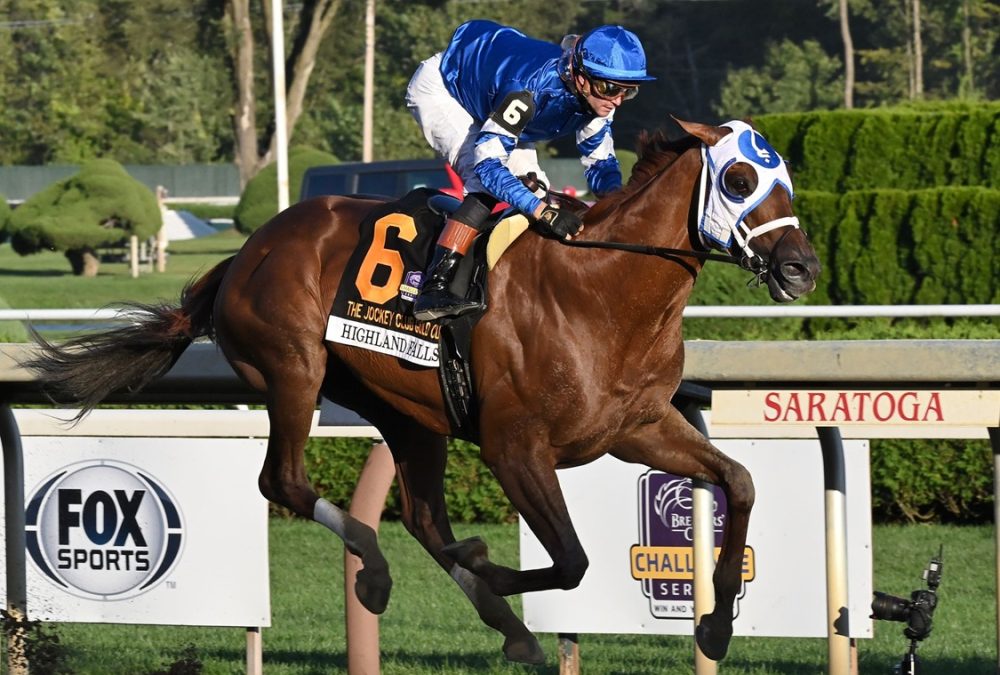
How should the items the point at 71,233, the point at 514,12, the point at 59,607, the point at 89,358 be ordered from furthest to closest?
the point at 514,12 → the point at 71,233 → the point at 59,607 → the point at 89,358

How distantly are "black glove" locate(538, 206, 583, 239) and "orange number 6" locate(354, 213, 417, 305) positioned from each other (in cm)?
42

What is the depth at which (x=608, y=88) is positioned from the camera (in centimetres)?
366

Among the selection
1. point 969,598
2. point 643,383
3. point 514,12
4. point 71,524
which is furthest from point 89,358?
point 514,12

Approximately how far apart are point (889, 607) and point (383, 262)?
5.13 feet

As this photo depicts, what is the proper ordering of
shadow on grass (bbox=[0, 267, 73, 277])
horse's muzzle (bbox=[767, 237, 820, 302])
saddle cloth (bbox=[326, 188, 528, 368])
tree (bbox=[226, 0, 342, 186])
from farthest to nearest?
tree (bbox=[226, 0, 342, 186])
shadow on grass (bbox=[0, 267, 73, 277])
saddle cloth (bbox=[326, 188, 528, 368])
horse's muzzle (bbox=[767, 237, 820, 302])

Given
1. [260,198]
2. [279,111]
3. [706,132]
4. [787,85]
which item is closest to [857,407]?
[706,132]

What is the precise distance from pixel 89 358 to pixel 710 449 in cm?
175

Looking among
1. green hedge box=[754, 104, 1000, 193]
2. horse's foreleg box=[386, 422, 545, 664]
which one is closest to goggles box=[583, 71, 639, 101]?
horse's foreleg box=[386, 422, 545, 664]

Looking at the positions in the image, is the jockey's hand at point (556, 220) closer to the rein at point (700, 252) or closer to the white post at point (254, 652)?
the rein at point (700, 252)

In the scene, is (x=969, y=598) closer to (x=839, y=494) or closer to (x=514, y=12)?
(x=839, y=494)

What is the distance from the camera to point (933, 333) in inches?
316

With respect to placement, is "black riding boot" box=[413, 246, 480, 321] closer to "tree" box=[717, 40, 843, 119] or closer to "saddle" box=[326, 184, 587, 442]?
"saddle" box=[326, 184, 587, 442]

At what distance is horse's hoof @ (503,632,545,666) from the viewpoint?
3895mm

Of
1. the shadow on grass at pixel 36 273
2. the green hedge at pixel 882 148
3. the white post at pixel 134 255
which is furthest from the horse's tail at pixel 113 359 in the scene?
the shadow on grass at pixel 36 273
